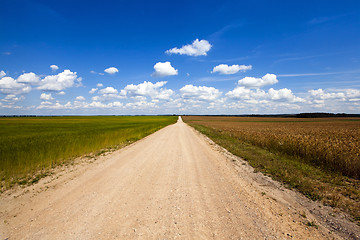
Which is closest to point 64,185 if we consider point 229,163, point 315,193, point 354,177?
point 229,163

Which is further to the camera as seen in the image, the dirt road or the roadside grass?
the roadside grass

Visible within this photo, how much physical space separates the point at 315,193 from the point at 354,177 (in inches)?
147

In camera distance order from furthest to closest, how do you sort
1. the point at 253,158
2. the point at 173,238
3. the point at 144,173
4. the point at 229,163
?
the point at 253,158 → the point at 229,163 → the point at 144,173 → the point at 173,238

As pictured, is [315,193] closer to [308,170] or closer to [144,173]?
[308,170]

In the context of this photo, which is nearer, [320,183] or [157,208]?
[157,208]

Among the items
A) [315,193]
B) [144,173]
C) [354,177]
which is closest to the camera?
[315,193]

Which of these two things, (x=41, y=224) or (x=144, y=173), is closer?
(x=41, y=224)

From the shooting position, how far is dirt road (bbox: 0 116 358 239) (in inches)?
153

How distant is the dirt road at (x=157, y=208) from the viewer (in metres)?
3.88

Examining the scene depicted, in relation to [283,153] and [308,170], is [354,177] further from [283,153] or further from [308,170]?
[283,153]

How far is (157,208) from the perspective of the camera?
491 cm

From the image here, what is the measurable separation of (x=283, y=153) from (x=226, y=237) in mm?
10991

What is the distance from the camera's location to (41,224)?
13.9 ft

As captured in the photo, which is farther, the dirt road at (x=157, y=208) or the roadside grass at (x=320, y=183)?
the roadside grass at (x=320, y=183)
